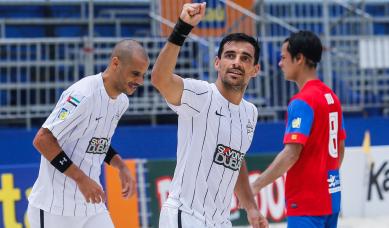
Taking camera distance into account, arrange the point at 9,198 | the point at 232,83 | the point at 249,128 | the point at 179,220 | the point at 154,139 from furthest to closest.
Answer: the point at 154,139 → the point at 9,198 → the point at 249,128 → the point at 232,83 → the point at 179,220

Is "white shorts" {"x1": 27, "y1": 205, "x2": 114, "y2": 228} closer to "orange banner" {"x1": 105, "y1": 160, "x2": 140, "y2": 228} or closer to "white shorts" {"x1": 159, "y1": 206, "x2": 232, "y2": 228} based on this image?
"white shorts" {"x1": 159, "y1": 206, "x2": 232, "y2": 228}

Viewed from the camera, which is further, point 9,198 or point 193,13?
point 9,198

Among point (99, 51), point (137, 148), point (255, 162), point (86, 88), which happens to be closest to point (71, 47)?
point (99, 51)

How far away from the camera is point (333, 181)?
4879 mm

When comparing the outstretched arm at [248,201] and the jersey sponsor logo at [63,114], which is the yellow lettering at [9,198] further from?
the outstretched arm at [248,201]

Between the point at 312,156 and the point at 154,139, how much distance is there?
19.4 ft

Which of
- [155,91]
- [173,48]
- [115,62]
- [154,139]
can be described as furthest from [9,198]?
[173,48]

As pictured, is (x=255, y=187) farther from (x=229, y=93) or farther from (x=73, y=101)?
(x=73, y=101)

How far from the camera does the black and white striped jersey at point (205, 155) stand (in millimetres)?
3908

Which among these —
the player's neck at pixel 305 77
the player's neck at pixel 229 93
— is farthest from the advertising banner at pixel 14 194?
the player's neck at pixel 229 93

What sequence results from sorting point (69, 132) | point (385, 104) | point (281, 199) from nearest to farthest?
1. point (69, 132)
2. point (281, 199)
3. point (385, 104)

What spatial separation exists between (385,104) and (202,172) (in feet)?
29.4

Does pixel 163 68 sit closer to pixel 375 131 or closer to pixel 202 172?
pixel 202 172

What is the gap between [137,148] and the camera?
1042cm
